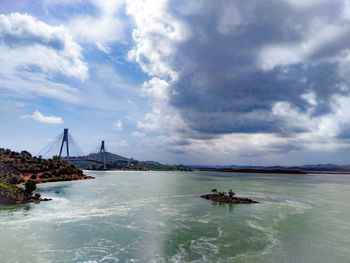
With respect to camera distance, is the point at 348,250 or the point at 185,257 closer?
the point at 185,257

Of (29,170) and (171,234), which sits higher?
(29,170)

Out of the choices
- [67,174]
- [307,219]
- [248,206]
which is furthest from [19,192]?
[67,174]

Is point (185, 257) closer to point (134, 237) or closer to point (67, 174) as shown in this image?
point (134, 237)

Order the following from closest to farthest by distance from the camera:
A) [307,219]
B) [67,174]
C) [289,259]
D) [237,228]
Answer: [289,259] < [237,228] < [307,219] < [67,174]

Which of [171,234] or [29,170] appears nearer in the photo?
[171,234]

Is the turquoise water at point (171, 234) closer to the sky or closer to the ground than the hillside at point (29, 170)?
closer to the ground

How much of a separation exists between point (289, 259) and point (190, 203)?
20397mm

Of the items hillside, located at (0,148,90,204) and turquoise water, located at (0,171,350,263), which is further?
hillside, located at (0,148,90,204)

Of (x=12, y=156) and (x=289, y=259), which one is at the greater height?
(x=12, y=156)

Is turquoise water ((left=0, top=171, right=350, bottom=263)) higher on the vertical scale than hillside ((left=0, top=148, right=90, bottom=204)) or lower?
lower

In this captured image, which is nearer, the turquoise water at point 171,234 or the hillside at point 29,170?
the turquoise water at point 171,234

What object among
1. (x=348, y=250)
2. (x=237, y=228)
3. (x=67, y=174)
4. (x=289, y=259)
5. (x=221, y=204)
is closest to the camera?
(x=289, y=259)

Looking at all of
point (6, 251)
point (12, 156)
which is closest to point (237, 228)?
point (6, 251)

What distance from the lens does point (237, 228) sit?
22.3m
